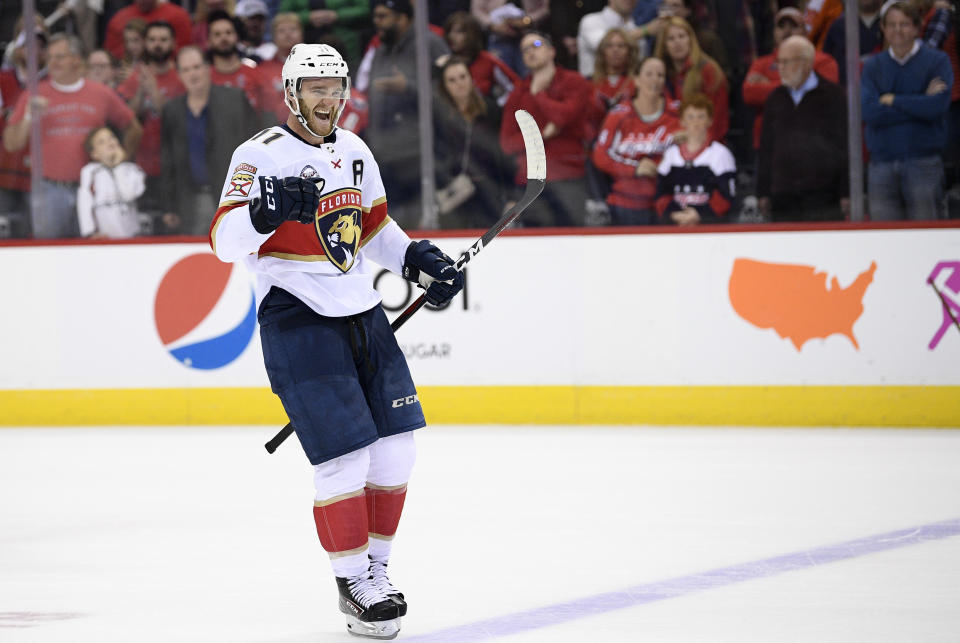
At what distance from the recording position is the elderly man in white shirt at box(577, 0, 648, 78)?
6.74 m

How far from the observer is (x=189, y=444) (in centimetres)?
639

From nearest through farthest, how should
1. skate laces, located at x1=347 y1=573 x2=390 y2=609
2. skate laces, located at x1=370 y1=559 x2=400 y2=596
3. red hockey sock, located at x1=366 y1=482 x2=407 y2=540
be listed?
skate laces, located at x1=347 y1=573 x2=390 y2=609, skate laces, located at x1=370 y1=559 x2=400 y2=596, red hockey sock, located at x1=366 y1=482 x2=407 y2=540

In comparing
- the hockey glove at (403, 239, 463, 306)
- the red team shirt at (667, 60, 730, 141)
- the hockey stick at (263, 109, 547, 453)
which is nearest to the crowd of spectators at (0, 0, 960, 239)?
the red team shirt at (667, 60, 730, 141)

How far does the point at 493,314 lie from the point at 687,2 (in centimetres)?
176

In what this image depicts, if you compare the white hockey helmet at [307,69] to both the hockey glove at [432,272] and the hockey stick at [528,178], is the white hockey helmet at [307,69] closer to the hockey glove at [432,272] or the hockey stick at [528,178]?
the hockey glove at [432,272]

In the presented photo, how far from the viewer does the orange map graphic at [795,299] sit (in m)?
6.43

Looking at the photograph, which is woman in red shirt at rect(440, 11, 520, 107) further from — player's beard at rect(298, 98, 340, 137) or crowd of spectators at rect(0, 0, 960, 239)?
player's beard at rect(298, 98, 340, 137)

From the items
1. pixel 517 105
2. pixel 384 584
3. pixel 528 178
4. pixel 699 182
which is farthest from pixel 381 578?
pixel 517 105

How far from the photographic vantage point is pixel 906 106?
21.0ft

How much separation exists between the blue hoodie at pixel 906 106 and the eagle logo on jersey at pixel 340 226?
3.82 meters

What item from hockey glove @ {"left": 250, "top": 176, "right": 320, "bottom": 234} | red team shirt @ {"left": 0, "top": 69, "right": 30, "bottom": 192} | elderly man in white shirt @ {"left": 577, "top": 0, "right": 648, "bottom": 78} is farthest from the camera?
red team shirt @ {"left": 0, "top": 69, "right": 30, "bottom": 192}

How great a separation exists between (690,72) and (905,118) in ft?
3.34

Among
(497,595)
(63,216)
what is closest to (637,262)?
(63,216)

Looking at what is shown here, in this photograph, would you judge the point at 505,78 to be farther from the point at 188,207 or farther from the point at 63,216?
the point at 63,216
